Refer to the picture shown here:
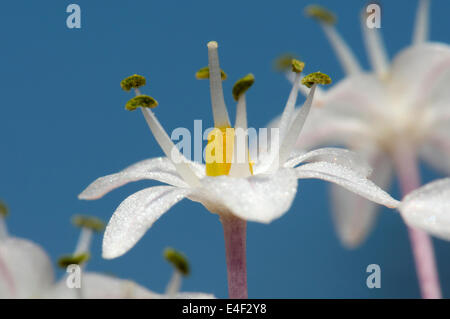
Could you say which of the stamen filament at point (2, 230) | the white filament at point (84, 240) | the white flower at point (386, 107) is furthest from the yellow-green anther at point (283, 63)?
the stamen filament at point (2, 230)

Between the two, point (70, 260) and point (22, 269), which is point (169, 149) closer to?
point (70, 260)

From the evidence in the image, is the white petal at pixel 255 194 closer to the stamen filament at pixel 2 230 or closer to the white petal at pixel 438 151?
the stamen filament at pixel 2 230

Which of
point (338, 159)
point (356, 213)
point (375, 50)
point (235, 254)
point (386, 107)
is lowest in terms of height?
point (235, 254)

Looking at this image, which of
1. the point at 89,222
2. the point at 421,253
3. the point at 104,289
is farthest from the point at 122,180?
the point at 421,253

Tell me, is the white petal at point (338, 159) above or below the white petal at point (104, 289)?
above

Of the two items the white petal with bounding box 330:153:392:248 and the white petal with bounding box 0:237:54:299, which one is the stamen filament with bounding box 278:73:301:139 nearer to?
the white petal with bounding box 0:237:54:299
